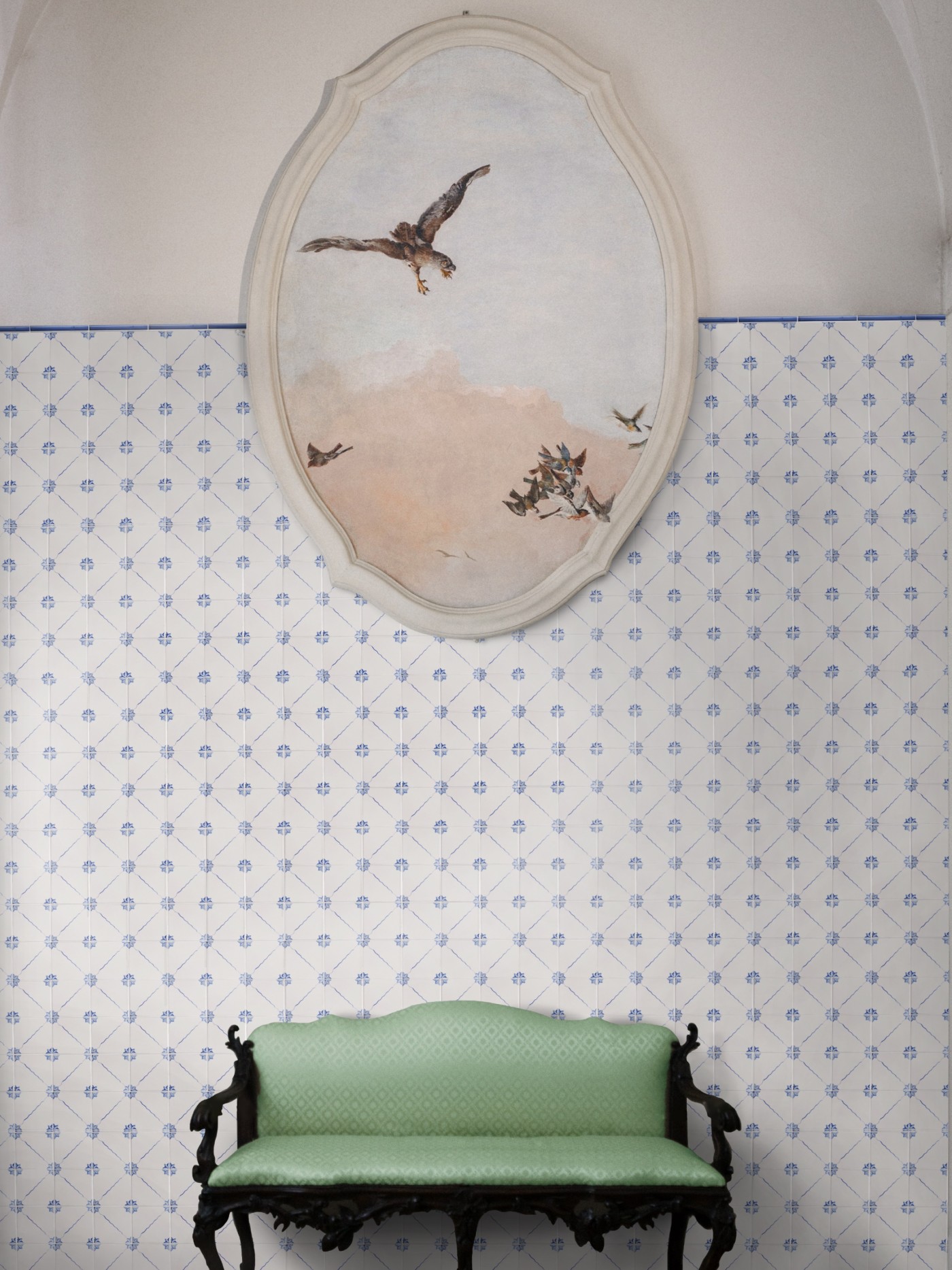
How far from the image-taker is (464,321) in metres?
3.35

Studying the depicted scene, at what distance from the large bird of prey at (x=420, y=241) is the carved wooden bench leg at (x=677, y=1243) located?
9.58 feet

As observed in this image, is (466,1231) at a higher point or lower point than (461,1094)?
lower

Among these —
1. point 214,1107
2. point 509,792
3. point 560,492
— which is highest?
point 560,492

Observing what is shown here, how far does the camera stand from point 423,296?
3357 millimetres

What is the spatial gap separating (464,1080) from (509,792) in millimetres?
888

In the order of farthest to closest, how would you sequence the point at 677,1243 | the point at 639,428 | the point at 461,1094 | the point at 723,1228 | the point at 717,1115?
the point at 639,428
the point at 461,1094
the point at 677,1243
the point at 717,1115
the point at 723,1228

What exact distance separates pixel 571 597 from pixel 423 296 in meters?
1.09

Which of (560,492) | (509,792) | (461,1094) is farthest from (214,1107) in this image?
(560,492)

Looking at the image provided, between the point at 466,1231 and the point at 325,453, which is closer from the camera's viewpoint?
the point at 466,1231

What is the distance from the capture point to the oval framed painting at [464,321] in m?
3.34

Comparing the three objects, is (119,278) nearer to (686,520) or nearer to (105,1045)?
(686,520)

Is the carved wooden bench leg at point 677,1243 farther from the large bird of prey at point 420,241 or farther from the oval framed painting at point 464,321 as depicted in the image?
the large bird of prey at point 420,241

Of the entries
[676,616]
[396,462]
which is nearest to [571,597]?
[676,616]

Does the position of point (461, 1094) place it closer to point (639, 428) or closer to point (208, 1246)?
point (208, 1246)
